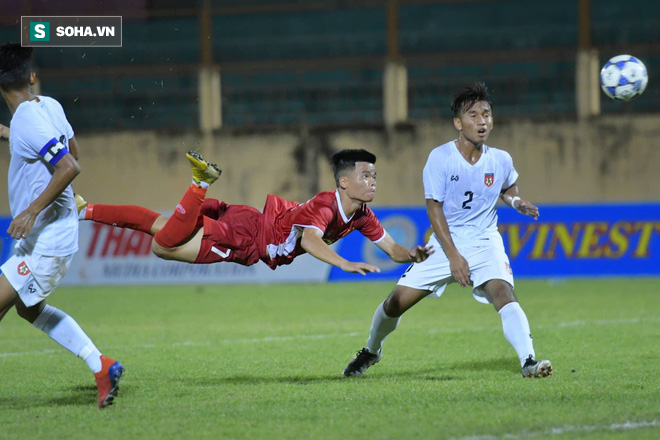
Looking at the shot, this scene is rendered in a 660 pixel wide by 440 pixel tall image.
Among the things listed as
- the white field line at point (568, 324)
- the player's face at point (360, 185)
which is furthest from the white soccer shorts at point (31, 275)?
the white field line at point (568, 324)

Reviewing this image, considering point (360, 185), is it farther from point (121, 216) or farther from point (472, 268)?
point (121, 216)

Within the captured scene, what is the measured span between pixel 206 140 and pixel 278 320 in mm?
10032

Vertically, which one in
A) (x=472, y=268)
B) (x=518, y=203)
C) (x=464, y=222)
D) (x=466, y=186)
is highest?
(x=466, y=186)

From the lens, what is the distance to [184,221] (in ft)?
20.6

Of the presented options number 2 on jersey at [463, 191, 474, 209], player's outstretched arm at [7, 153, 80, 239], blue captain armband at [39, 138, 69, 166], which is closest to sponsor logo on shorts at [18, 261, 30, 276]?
player's outstretched arm at [7, 153, 80, 239]

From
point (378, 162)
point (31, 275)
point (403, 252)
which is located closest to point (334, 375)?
point (403, 252)

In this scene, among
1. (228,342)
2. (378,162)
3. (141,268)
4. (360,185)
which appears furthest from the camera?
(378,162)

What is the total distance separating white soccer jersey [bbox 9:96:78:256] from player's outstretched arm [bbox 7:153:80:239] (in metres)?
0.05

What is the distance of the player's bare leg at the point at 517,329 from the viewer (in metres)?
5.98

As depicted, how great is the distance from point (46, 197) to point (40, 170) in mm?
259

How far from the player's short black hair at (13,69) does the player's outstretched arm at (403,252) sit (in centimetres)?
257

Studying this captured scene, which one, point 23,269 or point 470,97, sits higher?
point 470,97

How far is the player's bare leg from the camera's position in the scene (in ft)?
19.6

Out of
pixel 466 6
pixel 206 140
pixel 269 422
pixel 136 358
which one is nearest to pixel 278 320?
pixel 136 358
